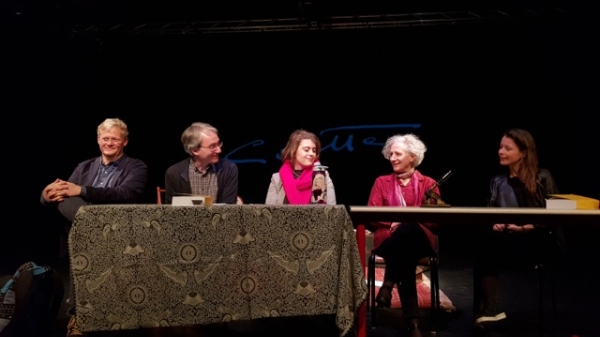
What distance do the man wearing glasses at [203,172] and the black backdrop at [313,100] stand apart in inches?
130

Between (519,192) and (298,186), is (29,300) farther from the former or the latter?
(519,192)

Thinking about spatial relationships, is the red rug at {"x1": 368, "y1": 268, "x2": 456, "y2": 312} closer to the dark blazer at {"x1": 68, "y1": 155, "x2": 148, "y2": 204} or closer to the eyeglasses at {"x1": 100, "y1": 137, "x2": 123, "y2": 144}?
the dark blazer at {"x1": 68, "y1": 155, "x2": 148, "y2": 204}

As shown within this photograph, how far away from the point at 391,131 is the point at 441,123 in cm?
60

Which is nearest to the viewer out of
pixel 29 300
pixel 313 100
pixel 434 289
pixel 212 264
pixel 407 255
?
pixel 212 264

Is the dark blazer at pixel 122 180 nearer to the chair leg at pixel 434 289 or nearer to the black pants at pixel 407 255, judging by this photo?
the black pants at pixel 407 255

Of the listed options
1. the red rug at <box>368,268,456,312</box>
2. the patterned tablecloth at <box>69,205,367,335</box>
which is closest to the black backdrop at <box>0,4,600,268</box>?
the red rug at <box>368,268,456,312</box>

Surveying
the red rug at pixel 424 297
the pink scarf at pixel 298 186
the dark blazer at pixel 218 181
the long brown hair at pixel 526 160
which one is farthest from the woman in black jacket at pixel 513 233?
the dark blazer at pixel 218 181

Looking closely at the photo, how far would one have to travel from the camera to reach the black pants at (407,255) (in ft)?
9.95

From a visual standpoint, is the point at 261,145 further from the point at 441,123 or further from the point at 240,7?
the point at 441,123

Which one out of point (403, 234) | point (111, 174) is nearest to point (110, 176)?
point (111, 174)

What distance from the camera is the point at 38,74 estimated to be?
20.6 feet

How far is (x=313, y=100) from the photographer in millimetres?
6699

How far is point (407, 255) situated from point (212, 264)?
1183 millimetres

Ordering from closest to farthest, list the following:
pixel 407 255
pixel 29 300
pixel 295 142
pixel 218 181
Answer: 1. pixel 29 300
2. pixel 407 255
3. pixel 218 181
4. pixel 295 142
